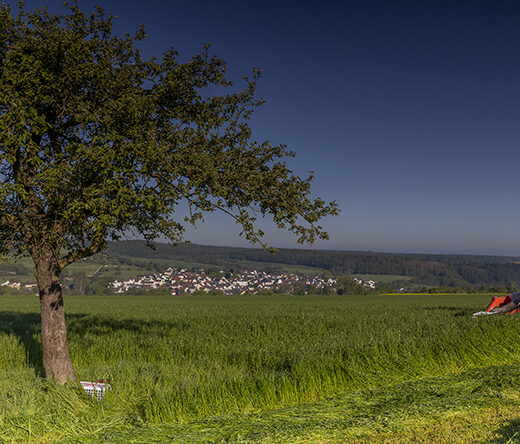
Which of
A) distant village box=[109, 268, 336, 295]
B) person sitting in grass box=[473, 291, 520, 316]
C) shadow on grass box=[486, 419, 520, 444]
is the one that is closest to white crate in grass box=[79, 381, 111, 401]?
shadow on grass box=[486, 419, 520, 444]

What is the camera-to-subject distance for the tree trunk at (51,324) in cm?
824

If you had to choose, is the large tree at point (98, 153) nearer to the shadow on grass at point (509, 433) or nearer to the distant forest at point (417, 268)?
the shadow on grass at point (509, 433)

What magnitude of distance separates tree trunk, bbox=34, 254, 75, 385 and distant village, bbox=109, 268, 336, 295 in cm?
9088

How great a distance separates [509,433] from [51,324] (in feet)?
26.6

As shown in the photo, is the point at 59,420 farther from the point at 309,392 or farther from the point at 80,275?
the point at 80,275

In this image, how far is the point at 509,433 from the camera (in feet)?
16.3

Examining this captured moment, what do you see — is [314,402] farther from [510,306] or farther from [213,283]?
[213,283]

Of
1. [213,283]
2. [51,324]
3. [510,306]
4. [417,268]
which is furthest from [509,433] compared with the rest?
[417,268]

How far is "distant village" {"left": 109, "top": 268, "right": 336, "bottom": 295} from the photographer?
107 meters

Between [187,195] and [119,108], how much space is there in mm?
1987

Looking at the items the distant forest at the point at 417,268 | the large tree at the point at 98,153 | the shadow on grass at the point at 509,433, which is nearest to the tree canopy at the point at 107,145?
the large tree at the point at 98,153

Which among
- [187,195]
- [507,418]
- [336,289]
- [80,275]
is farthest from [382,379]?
[80,275]

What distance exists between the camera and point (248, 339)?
16.3 m

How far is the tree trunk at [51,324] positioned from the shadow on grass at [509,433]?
755 cm
